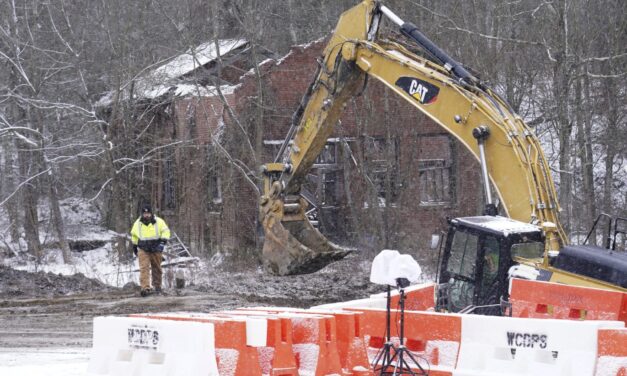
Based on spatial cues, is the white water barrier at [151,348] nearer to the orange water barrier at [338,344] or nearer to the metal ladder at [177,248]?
the orange water barrier at [338,344]

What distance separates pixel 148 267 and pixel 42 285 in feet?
10.4

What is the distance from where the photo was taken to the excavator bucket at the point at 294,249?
56.9ft

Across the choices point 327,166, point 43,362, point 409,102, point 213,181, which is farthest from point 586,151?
point 43,362

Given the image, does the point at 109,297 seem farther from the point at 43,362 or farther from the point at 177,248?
the point at 177,248

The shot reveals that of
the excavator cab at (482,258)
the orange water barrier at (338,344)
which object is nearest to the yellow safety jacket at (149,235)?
the excavator cab at (482,258)

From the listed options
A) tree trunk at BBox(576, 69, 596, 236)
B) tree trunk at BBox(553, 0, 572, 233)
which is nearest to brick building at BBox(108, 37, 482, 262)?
tree trunk at BBox(576, 69, 596, 236)

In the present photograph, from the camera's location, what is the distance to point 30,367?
12.0m

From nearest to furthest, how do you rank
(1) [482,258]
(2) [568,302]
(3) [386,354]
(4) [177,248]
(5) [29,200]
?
(3) [386,354]
(2) [568,302]
(1) [482,258]
(4) [177,248]
(5) [29,200]

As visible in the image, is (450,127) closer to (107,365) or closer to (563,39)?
(107,365)

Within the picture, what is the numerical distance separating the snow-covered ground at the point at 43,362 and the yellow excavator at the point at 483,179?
15.3 feet

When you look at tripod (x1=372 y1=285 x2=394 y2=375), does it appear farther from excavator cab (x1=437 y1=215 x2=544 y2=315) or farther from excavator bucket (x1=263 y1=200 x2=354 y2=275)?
excavator bucket (x1=263 y1=200 x2=354 y2=275)

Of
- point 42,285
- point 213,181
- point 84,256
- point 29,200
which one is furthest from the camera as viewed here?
point 213,181

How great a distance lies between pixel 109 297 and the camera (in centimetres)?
1992

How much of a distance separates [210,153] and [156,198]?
3.42m
